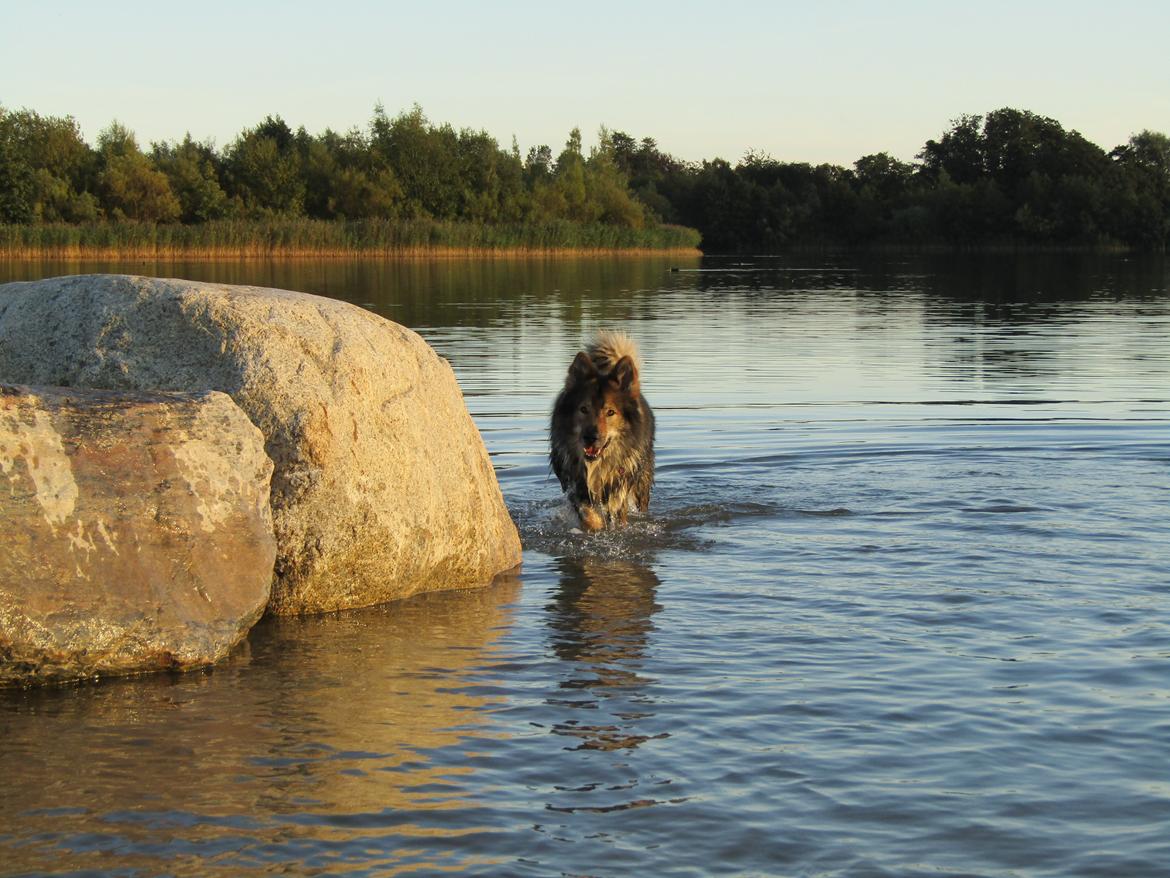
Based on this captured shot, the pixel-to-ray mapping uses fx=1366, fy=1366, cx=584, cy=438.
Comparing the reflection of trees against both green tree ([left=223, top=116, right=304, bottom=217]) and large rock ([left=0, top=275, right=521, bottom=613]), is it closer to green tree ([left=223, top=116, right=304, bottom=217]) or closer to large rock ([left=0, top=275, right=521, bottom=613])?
large rock ([left=0, top=275, right=521, bottom=613])

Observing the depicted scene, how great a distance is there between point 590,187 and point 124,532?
102 m

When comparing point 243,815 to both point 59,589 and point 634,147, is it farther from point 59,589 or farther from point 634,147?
Result: point 634,147

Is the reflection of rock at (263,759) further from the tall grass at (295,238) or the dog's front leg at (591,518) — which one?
the tall grass at (295,238)

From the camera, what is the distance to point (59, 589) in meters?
6.43

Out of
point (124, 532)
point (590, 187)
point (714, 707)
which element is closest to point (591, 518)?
point (714, 707)

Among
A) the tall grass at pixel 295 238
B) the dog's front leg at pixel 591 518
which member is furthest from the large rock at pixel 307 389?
the tall grass at pixel 295 238

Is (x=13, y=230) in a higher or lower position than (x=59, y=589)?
higher

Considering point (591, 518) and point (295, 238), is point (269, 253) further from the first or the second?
point (591, 518)

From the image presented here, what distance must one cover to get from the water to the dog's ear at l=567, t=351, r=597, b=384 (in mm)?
1236

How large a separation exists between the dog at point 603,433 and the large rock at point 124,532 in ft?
11.7

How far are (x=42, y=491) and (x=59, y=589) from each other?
18.4 inches

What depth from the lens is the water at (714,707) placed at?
4836 millimetres

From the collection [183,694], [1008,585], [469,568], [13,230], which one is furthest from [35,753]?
[13,230]

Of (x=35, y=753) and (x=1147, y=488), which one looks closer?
(x=35, y=753)
